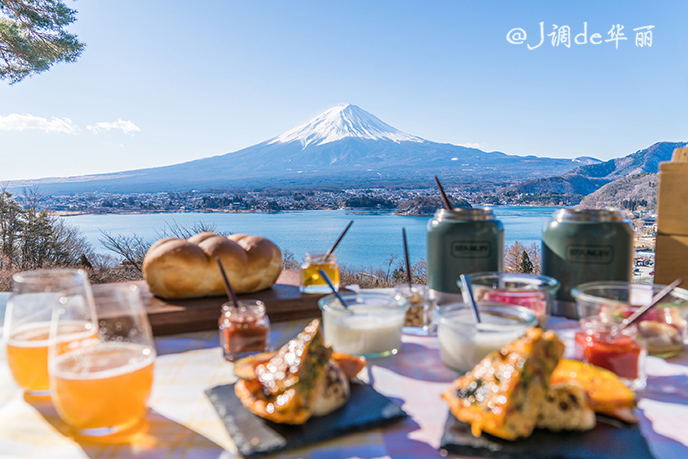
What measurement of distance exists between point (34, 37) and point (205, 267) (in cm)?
882

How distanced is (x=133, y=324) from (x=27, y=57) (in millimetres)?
9361

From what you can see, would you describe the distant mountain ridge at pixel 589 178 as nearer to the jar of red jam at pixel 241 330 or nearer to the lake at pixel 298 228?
the lake at pixel 298 228

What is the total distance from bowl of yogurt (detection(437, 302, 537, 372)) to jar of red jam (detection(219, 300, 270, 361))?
362mm

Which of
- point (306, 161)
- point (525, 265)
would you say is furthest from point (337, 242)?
point (306, 161)

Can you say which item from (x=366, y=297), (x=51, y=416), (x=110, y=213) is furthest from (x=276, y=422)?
(x=110, y=213)

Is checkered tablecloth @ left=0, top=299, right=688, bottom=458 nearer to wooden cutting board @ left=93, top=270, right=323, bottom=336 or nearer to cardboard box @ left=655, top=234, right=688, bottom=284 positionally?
wooden cutting board @ left=93, top=270, right=323, bottom=336

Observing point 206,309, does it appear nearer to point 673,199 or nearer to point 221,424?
point 221,424

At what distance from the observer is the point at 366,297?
47.3 inches

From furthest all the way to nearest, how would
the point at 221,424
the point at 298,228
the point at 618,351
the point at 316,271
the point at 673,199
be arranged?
the point at 298,228
the point at 316,271
the point at 673,199
the point at 618,351
the point at 221,424

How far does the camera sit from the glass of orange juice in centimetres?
85

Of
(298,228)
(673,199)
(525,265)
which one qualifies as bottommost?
(298,228)

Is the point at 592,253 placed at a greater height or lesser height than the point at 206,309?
greater

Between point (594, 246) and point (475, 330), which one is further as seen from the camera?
point (594, 246)

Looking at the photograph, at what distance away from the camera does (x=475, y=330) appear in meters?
0.96
